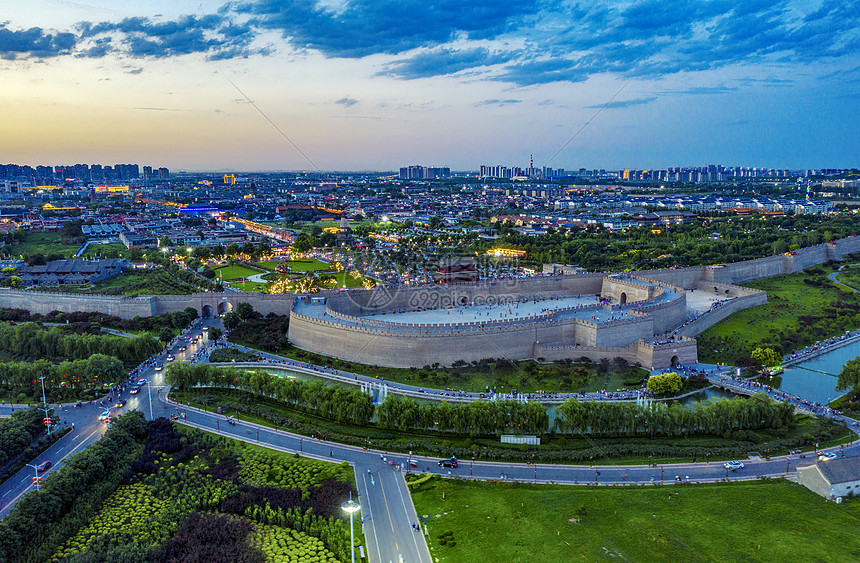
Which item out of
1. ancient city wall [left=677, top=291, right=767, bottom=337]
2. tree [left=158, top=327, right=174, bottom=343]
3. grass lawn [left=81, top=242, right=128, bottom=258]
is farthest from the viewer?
grass lawn [left=81, top=242, right=128, bottom=258]

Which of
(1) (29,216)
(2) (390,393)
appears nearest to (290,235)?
(1) (29,216)

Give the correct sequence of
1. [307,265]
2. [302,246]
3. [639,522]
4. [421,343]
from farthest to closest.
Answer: [302,246], [307,265], [421,343], [639,522]

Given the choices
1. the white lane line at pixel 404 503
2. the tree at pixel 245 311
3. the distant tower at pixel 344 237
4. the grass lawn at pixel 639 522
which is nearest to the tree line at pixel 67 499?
the white lane line at pixel 404 503

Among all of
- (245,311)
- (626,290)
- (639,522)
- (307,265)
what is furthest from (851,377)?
(307,265)

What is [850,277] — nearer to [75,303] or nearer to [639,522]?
[639,522]

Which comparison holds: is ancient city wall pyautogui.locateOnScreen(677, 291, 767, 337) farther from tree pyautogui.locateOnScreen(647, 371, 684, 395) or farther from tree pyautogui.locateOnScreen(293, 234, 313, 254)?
tree pyautogui.locateOnScreen(293, 234, 313, 254)

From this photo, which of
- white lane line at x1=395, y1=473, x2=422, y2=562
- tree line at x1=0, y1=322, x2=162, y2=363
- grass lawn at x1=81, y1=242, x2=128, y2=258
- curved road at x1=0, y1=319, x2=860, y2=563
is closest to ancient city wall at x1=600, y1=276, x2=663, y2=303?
curved road at x1=0, y1=319, x2=860, y2=563

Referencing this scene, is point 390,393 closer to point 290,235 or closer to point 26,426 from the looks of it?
point 26,426
